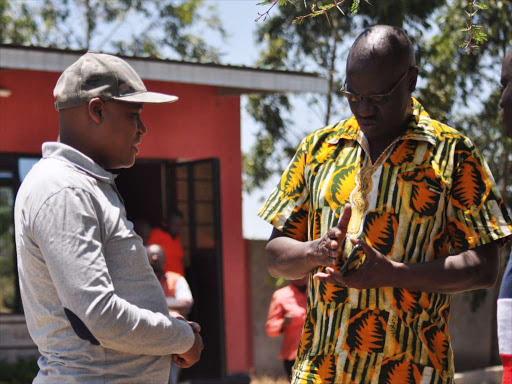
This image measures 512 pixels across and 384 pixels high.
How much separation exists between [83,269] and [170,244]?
756 centimetres

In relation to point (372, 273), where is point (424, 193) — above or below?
above

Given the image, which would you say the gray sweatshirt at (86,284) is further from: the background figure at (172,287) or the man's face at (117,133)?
the background figure at (172,287)

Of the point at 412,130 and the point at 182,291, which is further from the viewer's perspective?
the point at 182,291

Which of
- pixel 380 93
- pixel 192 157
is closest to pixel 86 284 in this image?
pixel 380 93

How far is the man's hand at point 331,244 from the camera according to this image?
2.54 m

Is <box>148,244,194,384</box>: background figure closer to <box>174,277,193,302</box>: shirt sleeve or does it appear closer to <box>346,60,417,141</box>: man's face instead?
<box>174,277,193,302</box>: shirt sleeve

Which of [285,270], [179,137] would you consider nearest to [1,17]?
[179,137]

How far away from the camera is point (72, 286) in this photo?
218 centimetres

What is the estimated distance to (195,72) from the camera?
379 inches

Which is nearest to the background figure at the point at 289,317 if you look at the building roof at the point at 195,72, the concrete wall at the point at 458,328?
the building roof at the point at 195,72

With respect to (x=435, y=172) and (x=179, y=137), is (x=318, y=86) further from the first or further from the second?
(x=435, y=172)

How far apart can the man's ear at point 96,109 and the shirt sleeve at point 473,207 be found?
1.06 metres

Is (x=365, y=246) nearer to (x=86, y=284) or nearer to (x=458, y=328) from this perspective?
(x=86, y=284)

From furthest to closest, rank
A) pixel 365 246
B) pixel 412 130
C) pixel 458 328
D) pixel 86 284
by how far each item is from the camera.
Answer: pixel 458 328 < pixel 412 130 < pixel 365 246 < pixel 86 284
